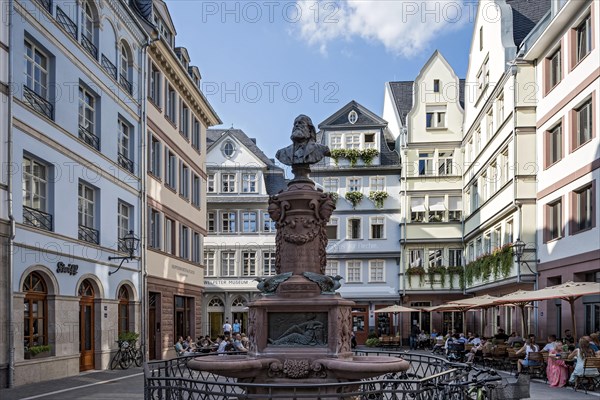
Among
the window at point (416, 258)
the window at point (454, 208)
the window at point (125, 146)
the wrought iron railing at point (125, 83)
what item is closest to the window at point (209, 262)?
the window at point (416, 258)

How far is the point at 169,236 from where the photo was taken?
109ft

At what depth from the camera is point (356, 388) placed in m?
12.1

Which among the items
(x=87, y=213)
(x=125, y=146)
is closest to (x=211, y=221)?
(x=125, y=146)

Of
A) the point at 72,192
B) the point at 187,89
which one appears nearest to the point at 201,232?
the point at 187,89

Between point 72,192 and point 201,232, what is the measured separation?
18212 millimetres

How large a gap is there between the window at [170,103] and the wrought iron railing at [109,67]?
245 inches

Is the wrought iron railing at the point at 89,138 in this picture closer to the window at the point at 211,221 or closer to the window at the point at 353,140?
the window at the point at 353,140

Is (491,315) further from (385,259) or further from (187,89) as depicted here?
(187,89)

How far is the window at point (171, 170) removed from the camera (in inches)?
1289

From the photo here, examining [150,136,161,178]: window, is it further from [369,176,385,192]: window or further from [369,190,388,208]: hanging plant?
[369,176,385,192]: window

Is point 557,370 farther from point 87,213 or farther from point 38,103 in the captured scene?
point 38,103

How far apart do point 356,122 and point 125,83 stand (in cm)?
2349

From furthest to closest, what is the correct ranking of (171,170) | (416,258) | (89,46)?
(416,258) < (171,170) < (89,46)

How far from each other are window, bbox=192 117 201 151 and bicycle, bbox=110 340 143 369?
15.1 metres
